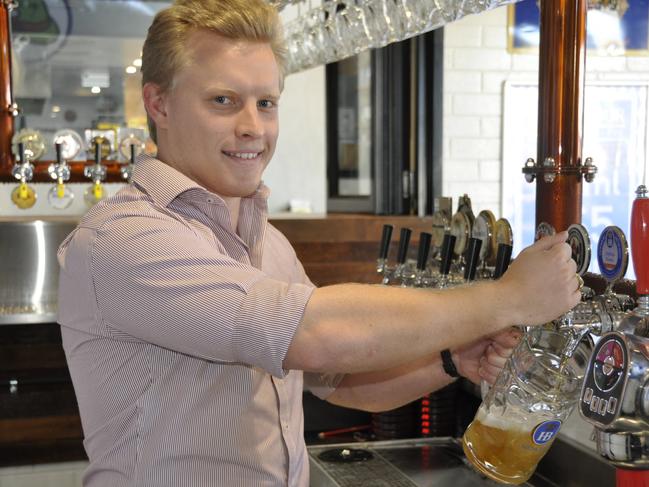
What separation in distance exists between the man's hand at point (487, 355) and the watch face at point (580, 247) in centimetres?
13

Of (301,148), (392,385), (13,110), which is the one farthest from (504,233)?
(301,148)

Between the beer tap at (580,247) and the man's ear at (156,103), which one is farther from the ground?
the man's ear at (156,103)

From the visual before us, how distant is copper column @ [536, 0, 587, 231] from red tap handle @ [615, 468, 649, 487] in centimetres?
64

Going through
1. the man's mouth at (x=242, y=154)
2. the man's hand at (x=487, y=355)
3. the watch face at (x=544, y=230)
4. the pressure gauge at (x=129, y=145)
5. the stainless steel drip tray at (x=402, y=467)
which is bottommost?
the stainless steel drip tray at (x=402, y=467)

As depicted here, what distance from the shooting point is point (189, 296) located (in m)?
1.17

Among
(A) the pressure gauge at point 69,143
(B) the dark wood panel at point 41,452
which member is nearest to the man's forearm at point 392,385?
(B) the dark wood panel at point 41,452

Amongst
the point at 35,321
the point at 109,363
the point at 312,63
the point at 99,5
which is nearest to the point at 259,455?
the point at 109,363

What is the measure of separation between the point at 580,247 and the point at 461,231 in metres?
0.56

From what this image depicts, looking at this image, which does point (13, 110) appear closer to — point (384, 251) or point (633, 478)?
point (384, 251)

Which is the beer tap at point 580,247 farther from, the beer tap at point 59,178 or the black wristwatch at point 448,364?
the beer tap at point 59,178

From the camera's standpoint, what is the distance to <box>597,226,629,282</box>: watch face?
132 cm

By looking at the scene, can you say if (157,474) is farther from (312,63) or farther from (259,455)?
(312,63)

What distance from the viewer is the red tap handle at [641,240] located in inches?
43.5

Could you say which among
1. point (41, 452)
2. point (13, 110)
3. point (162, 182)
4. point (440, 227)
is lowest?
point (41, 452)
